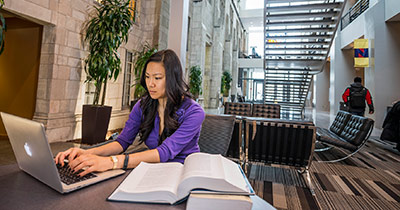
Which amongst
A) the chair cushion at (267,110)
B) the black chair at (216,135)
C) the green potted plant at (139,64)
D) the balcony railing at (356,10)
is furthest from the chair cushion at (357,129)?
the balcony railing at (356,10)

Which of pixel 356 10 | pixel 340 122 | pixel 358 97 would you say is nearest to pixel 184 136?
pixel 340 122

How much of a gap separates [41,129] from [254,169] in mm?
3039

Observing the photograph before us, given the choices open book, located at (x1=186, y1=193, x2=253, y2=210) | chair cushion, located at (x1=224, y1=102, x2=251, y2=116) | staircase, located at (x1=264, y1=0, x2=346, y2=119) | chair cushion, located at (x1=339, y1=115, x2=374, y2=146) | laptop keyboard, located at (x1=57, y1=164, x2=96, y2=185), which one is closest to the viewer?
open book, located at (x1=186, y1=193, x2=253, y2=210)

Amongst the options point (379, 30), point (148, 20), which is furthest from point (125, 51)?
point (379, 30)

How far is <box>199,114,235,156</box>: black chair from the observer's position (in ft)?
5.25

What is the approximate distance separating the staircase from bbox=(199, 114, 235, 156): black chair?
487 cm

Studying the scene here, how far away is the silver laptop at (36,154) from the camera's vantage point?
0.57 metres

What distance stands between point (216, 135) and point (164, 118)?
59cm

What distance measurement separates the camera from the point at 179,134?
3.52ft

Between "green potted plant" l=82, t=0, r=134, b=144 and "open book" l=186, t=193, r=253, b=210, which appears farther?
"green potted plant" l=82, t=0, r=134, b=144

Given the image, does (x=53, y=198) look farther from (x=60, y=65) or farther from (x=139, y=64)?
(x=139, y=64)

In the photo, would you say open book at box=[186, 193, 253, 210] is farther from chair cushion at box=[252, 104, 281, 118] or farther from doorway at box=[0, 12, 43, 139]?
chair cushion at box=[252, 104, 281, 118]

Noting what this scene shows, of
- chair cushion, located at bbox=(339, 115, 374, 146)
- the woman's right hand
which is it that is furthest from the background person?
the woman's right hand

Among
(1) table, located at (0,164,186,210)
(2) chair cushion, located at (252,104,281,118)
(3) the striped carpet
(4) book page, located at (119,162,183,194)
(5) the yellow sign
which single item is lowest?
Result: (3) the striped carpet
